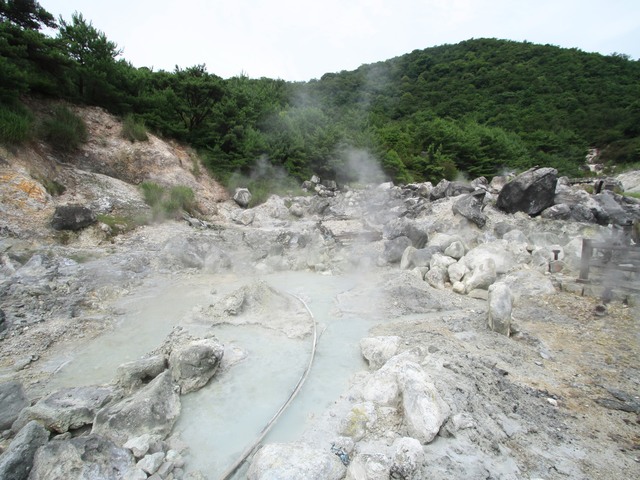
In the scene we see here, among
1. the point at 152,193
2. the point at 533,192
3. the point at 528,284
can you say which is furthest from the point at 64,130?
the point at 533,192

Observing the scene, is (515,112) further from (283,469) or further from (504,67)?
(283,469)

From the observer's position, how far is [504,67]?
42.8 metres

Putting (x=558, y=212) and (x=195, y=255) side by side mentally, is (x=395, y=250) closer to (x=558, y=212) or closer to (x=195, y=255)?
(x=195, y=255)

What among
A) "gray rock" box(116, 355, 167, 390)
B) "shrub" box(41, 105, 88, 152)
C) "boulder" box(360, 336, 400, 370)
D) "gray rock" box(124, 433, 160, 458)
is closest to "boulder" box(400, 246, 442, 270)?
"boulder" box(360, 336, 400, 370)

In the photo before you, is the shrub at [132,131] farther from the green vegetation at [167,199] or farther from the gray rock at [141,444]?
the gray rock at [141,444]

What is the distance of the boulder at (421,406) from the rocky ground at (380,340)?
13 mm

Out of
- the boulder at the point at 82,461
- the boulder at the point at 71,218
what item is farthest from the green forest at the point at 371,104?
the boulder at the point at 82,461

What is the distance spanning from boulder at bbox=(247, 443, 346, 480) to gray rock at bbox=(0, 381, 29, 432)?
2.15 metres

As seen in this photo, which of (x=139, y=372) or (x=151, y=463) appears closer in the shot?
(x=151, y=463)

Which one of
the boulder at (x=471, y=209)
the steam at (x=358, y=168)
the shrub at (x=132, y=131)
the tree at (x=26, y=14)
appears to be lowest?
the boulder at (x=471, y=209)

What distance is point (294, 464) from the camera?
2246 mm

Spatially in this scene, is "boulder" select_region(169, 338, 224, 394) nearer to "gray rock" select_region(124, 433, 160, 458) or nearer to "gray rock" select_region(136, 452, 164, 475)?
"gray rock" select_region(124, 433, 160, 458)

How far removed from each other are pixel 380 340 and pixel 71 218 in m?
7.68

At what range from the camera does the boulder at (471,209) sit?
32.1 feet
